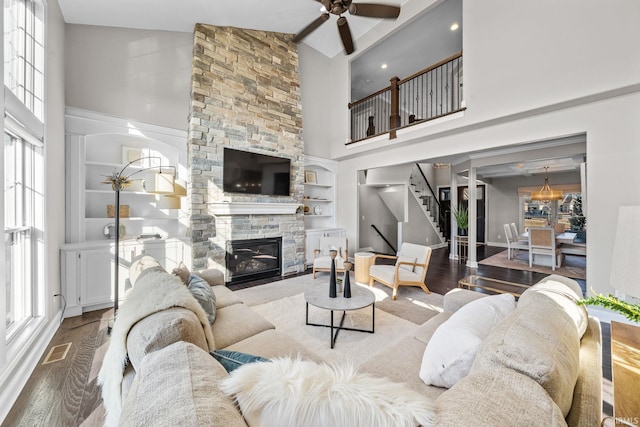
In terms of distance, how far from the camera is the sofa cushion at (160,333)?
3.32 ft

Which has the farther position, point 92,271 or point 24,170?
point 92,271

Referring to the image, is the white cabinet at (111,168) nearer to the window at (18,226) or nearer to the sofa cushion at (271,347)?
the window at (18,226)

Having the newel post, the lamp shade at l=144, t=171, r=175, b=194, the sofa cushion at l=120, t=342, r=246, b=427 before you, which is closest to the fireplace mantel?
the lamp shade at l=144, t=171, r=175, b=194

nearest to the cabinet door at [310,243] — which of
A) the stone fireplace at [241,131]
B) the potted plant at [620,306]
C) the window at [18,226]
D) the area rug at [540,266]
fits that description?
the stone fireplace at [241,131]

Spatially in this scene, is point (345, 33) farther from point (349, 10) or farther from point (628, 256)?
point (628, 256)

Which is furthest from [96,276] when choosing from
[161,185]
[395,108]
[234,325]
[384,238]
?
[384,238]

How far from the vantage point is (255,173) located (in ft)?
15.1

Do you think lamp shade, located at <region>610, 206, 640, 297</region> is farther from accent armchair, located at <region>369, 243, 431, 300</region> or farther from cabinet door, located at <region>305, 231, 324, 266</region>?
cabinet door, located at <region>305, 231, 324, 266</region>

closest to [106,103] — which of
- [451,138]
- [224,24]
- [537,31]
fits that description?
[224,24]

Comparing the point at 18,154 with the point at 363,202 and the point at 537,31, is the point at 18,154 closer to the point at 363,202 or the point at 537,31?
the point at 537,31

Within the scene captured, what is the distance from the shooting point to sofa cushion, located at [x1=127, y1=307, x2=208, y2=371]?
3.32 feet

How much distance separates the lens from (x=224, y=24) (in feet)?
13.8

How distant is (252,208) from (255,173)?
0.65 metres

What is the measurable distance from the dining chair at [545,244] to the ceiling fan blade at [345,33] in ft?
16.9
